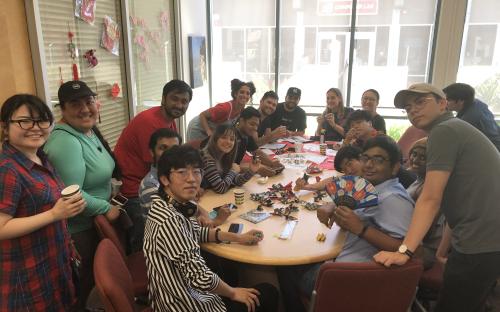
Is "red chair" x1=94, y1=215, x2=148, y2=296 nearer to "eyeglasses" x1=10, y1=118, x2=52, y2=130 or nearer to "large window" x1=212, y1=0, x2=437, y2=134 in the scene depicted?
"eyeglasses" x1=10, y1=118, x2=52, y2=130

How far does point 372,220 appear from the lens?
1821mm

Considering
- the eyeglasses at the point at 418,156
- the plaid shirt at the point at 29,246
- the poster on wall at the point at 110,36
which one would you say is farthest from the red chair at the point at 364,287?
the poster on wall at the point at 110,36

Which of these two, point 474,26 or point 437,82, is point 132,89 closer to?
point 437,82

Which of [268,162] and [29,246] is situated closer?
[29,246]

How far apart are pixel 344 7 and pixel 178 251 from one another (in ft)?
18.3

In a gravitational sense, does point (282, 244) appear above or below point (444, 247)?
above

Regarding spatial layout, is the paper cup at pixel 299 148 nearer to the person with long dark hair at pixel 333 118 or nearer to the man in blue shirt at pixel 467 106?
the person with long dark hair at pixel 333 118

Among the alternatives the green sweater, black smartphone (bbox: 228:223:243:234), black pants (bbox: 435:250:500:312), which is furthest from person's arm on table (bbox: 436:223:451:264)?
the green sweater

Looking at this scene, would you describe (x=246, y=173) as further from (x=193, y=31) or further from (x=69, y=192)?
(x=193, y=31)

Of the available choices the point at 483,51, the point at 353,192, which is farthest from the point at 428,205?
the point at 483,51

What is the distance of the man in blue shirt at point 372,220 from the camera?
1.73 m

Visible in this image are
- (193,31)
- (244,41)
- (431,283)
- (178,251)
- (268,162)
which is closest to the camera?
(178,251)

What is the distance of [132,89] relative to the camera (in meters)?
4.16

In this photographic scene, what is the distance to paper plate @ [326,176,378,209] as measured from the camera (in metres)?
1.79
